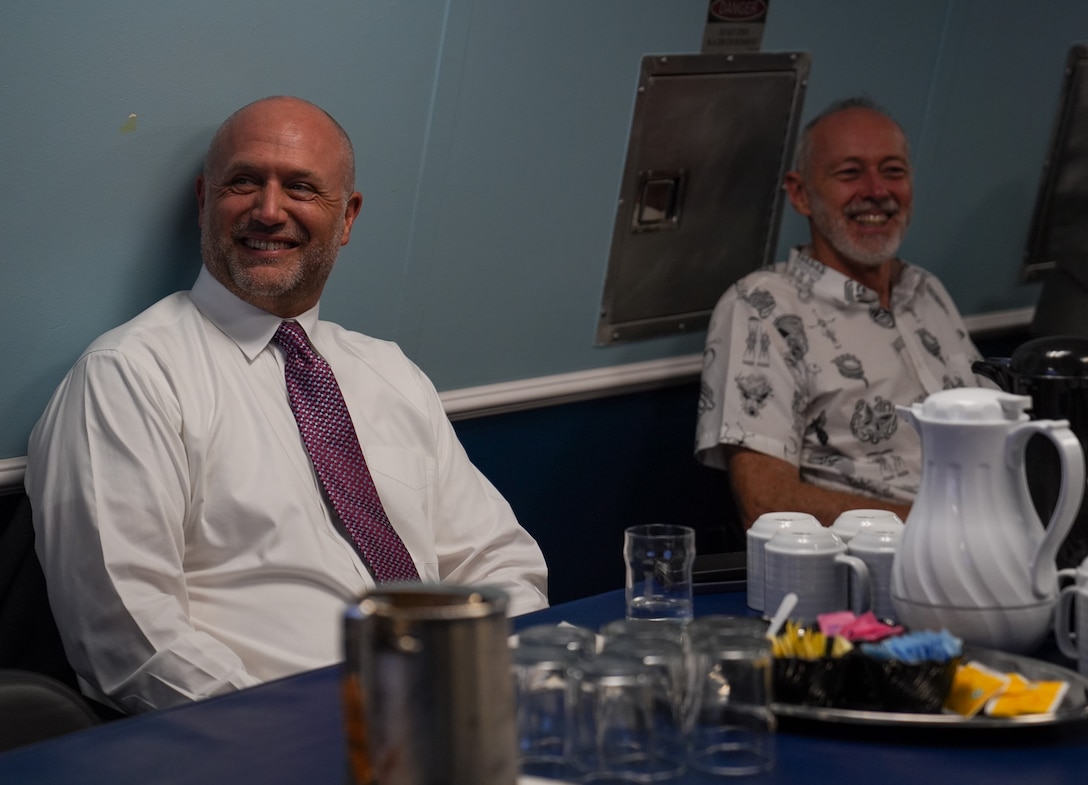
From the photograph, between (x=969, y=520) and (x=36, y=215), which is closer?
(x=969, y=520)

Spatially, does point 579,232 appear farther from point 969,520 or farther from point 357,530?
point 969,520

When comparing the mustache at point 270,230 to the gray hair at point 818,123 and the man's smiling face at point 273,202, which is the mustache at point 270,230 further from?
the gray hair at point 818,123

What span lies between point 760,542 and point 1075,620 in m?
0.37

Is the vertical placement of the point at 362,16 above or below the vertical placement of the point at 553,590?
above

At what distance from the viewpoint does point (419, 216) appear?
274cm

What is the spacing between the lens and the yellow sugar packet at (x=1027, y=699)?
3.96 feet

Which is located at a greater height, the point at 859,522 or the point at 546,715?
the point at 859,522

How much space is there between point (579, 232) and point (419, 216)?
1.56 ft

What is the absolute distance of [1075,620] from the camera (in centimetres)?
139

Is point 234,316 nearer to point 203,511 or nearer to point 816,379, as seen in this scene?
point 203,511

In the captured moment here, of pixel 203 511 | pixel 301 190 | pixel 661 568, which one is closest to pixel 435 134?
pixel 301 190

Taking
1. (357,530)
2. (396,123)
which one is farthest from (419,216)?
(357,530)

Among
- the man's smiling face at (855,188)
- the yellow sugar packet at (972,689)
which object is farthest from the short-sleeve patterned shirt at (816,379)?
the yellow sugar packet at (972,689)

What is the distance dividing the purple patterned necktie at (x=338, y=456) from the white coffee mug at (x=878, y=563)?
3.05ft
